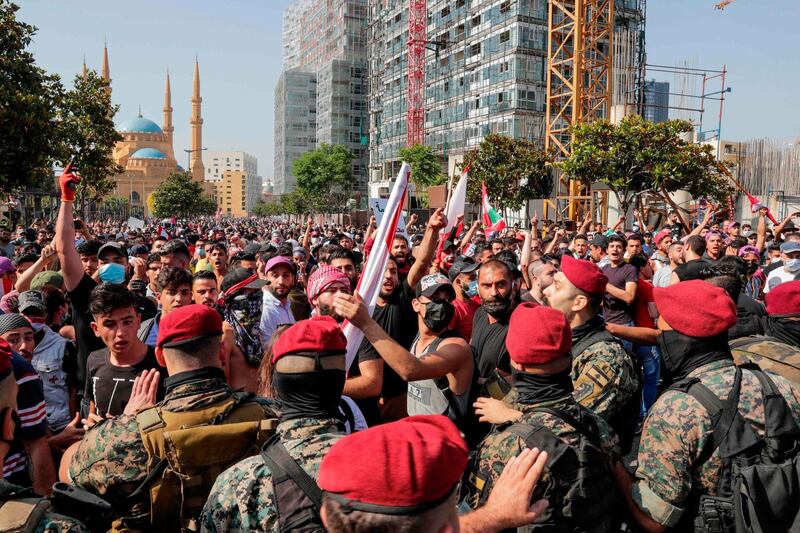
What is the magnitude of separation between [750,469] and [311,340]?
195 cm

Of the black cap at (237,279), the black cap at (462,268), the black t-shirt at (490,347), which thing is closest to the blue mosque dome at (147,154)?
the black cap at (462,268)

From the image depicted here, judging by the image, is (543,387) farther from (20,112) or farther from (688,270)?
(20,112)

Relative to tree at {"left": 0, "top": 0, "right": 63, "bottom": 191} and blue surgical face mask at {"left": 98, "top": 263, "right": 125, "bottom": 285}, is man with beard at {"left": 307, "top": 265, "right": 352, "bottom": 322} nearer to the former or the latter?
blue surgical face mask at {"left": 98, "top": 263, "right": 125, "bottom": 285}

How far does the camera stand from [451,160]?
184 ft

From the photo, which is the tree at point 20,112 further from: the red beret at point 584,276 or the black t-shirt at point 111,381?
the red beret at point 584,276

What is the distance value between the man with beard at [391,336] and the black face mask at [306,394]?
1374 millimetres

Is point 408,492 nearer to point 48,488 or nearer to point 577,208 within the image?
point 48,488

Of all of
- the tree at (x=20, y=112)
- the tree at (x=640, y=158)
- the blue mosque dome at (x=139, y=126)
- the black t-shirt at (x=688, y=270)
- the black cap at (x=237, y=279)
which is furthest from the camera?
the blue mosque dome at (x=139, y=126)

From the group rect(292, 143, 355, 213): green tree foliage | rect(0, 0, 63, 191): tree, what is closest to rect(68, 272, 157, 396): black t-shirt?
rect(0, 0, 63, 191): tree

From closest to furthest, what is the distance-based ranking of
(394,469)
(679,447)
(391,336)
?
(394,469) < (679,447) < (391,336)

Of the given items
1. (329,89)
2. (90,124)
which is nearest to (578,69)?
(90,124)

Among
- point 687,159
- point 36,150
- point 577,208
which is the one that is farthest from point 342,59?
point 36,150

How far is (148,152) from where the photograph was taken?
131375mm

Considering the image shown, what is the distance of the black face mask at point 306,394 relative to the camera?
2408 millimetres
